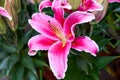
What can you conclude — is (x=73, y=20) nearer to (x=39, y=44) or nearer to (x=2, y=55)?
(x=39, y=44)

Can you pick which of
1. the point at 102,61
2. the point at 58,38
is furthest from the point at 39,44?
the point at 102,61

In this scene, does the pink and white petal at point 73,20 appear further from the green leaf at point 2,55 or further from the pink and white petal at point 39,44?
the green leaf at point 2,55

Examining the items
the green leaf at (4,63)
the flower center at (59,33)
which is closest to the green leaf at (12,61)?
the green leaf at (4,63)

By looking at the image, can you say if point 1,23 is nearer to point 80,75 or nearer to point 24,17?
point 24,17

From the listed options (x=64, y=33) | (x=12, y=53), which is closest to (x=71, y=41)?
(x=64, y=33)

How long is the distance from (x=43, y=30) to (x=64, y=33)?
4 centimetres

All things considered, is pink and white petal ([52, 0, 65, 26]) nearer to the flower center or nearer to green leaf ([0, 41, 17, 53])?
the flower center

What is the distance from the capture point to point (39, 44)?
518mm

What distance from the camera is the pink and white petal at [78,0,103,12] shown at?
50 centimetres

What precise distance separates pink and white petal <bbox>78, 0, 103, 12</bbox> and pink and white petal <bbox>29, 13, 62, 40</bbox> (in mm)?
56

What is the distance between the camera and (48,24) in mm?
527

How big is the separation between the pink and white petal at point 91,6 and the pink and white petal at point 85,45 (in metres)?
0.06

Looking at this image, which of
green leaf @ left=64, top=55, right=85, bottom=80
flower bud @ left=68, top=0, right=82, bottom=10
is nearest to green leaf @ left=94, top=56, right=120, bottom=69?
green leaf @ left=64, top=55, right=85, bottom=80

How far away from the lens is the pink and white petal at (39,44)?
515mm
